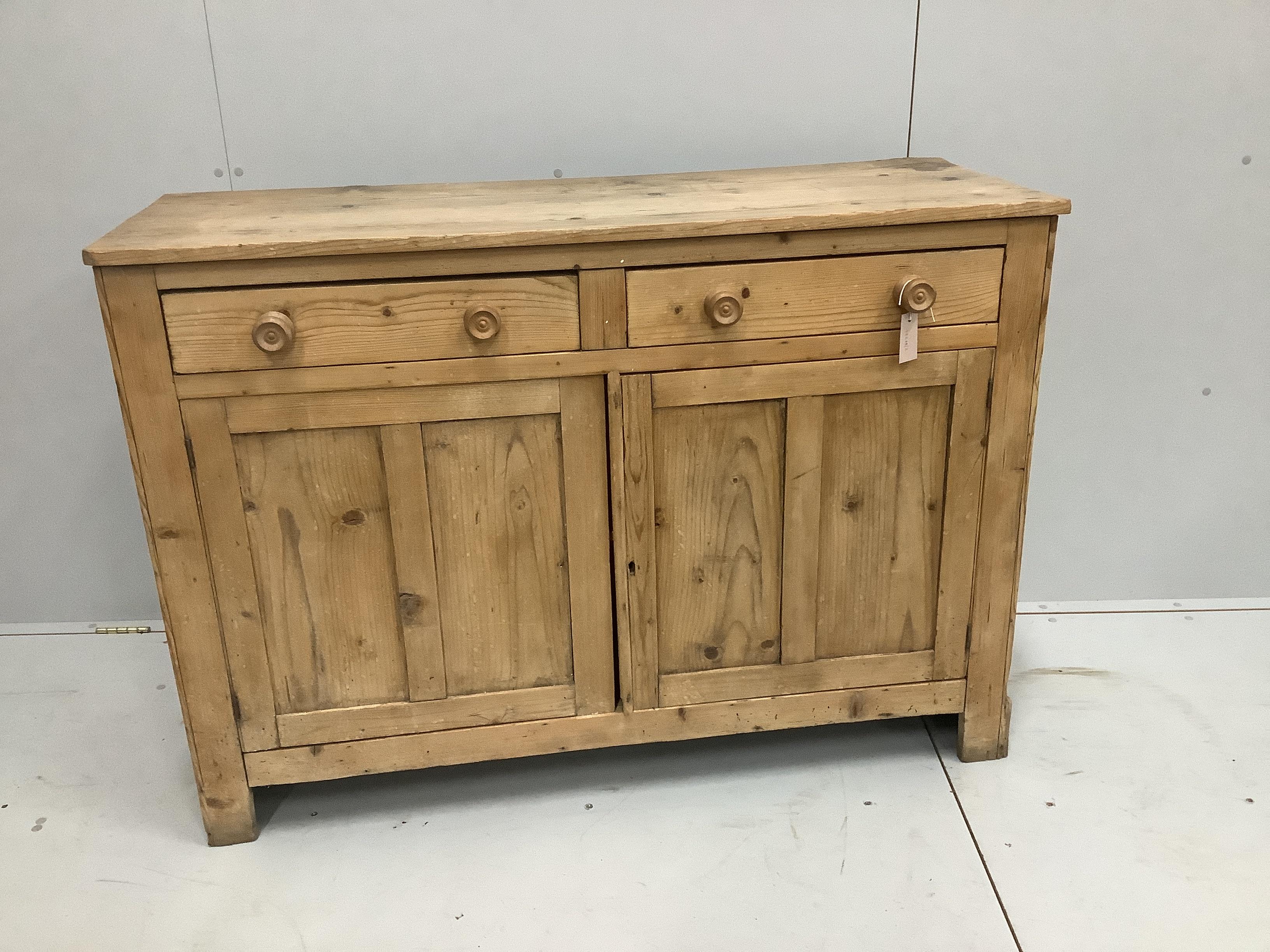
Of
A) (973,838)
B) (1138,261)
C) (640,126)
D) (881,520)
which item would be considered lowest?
(973,838)

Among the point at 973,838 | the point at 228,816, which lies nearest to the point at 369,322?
the point at 228,816

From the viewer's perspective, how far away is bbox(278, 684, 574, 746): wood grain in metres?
1.65

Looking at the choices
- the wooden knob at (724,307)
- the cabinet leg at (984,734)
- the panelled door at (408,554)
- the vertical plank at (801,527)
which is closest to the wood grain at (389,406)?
the panelled door at (408,554)

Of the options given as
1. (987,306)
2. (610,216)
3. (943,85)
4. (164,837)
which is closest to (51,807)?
(164,837)

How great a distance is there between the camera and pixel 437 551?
1593 mm

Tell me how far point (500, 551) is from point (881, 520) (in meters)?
0.60

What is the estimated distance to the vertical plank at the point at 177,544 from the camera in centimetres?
142

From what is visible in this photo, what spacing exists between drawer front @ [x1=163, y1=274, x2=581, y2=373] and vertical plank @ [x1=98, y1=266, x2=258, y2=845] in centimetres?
4

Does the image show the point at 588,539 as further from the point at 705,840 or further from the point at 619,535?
the point at 705,840

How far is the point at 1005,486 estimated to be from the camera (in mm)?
1669

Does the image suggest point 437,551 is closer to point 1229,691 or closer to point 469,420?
point 469,420

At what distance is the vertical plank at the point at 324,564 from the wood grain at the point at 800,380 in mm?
447

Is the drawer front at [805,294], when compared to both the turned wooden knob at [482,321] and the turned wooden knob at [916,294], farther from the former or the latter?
→ the turned wooden knob at [482,321]

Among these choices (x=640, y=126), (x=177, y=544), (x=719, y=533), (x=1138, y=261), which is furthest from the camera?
(x=1138, y=261)
